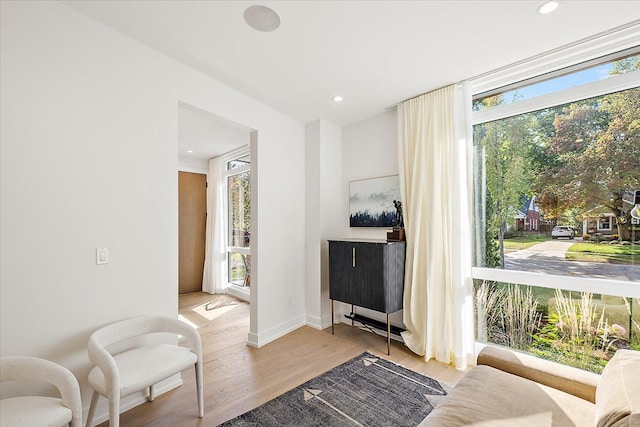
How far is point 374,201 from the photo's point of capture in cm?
350

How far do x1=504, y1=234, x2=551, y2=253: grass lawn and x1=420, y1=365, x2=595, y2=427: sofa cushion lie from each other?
1.42m

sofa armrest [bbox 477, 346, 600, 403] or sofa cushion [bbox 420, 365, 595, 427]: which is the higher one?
sofa armrest [bbox 477, 346, 600, 403]

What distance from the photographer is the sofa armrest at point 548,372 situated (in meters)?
1.38

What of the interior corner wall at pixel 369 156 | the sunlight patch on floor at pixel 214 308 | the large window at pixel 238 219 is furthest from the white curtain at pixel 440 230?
the large window at pixel 238 219

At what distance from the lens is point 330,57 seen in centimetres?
229

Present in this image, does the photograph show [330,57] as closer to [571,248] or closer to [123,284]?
[123,284]

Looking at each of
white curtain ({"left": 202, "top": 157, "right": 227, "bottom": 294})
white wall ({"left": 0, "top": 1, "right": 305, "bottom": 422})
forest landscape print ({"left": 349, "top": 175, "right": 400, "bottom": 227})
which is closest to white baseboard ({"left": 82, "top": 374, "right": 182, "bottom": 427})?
white wall ({"left": 0, "top": 1, "right": 305, "bottom": 422})

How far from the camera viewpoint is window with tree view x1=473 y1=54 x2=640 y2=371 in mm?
2074

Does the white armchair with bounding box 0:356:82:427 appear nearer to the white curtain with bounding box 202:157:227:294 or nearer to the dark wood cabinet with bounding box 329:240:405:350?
the dark wood cabinet with bounding box 329:240:405:350

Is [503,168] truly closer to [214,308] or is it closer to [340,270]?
[340,270]

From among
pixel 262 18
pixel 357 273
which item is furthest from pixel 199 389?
pixel 262 18

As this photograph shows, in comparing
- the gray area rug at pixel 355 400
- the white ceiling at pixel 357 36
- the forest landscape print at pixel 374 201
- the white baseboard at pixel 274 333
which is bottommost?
the gray area rug at pixel 355 400

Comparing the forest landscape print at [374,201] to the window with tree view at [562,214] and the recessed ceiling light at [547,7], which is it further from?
the recessed ceiling light at [547,7]

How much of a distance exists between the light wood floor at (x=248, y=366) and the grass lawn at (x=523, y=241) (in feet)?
4.06
